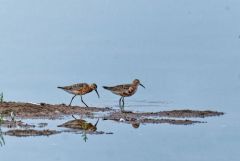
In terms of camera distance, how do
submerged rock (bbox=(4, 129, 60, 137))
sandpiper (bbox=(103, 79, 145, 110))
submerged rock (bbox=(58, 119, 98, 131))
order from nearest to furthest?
submerged rock (bbox=(4, 129, 60, 137))
submerged rock (bbox=(58, 119, 98, 131))
sandpiper (bbox=(103, 79, 145, 110))

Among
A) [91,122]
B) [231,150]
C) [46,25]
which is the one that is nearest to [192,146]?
[231,150]

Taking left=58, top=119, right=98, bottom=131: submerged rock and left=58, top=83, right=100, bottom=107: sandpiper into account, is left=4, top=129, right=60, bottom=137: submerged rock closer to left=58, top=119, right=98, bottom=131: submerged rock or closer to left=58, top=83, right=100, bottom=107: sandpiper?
left=58, top=119, right=98, bottom=131: submerged rock

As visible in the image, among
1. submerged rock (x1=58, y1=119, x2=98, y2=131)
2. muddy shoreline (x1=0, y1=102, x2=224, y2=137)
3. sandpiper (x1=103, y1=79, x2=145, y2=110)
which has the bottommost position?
submerged rock (x1=58, y1=119, x2=98, y2=131)

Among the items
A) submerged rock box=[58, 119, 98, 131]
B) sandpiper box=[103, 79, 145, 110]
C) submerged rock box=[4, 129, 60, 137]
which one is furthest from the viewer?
sandpiper box=[103, 79, 145, 110]

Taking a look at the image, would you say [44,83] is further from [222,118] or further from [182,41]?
[182,41]

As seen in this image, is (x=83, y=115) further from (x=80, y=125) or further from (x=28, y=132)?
(x=28, y=132)

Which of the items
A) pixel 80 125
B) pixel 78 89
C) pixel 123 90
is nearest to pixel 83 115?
pixel 80 125

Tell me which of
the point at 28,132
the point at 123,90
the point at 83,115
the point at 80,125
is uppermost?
the point at 123,90

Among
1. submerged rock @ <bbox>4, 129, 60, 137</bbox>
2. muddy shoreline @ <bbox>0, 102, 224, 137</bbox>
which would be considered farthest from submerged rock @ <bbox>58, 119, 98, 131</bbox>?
submerged rock @ <bbox>4, 129, 60, 137</bbox>

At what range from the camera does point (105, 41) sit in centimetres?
2514

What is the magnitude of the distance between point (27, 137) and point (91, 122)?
67.6 inches

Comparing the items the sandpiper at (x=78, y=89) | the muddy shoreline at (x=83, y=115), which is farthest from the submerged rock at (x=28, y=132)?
the sandpiper at (x=78, y=89)

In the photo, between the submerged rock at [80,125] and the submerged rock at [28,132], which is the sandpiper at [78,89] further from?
the submerged rock at [28,132]

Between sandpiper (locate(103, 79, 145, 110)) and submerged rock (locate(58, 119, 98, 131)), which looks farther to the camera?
sandpiper (locate(103, 79, 145, 110))
